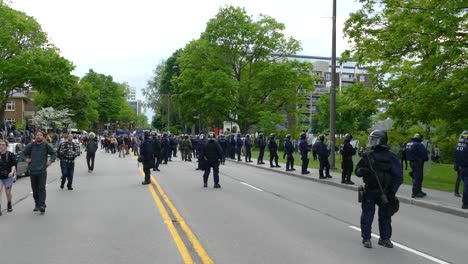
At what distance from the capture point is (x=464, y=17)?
16.5 meters

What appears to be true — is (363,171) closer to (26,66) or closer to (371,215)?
(371,215)

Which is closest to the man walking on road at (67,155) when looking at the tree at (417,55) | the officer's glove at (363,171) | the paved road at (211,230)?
the paved road at (211,230)

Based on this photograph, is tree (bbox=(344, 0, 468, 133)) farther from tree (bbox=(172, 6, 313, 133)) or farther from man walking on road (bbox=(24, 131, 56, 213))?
tree (bbox=(172, 6, 313, 133))

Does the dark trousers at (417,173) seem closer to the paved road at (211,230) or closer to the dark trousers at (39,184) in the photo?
the paved road at (211,230)

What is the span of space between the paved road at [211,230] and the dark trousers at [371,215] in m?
0.26

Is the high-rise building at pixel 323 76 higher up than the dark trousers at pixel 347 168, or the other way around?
the high-rise building at pixel 323 76

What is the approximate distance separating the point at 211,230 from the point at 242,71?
47.2 meters

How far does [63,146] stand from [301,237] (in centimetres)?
916

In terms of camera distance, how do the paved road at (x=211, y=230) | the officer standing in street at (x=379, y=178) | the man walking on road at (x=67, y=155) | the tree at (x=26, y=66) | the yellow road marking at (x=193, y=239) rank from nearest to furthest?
the yellow road marking at (x=193, y=239), the paved road at (x=211, y=230), the officer standing in street at (x=379, y=178), the man walking on road at (x=67, y=155), the tree at (x=26, y=66)

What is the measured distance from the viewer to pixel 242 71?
5512 cm

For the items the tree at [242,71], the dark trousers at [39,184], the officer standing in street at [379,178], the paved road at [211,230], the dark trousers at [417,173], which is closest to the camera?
the paved road at [211,230]

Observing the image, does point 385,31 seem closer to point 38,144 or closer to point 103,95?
point 38,144

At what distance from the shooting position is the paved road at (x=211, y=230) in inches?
273

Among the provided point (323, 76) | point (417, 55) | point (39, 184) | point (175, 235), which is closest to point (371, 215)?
point (175, 235)
